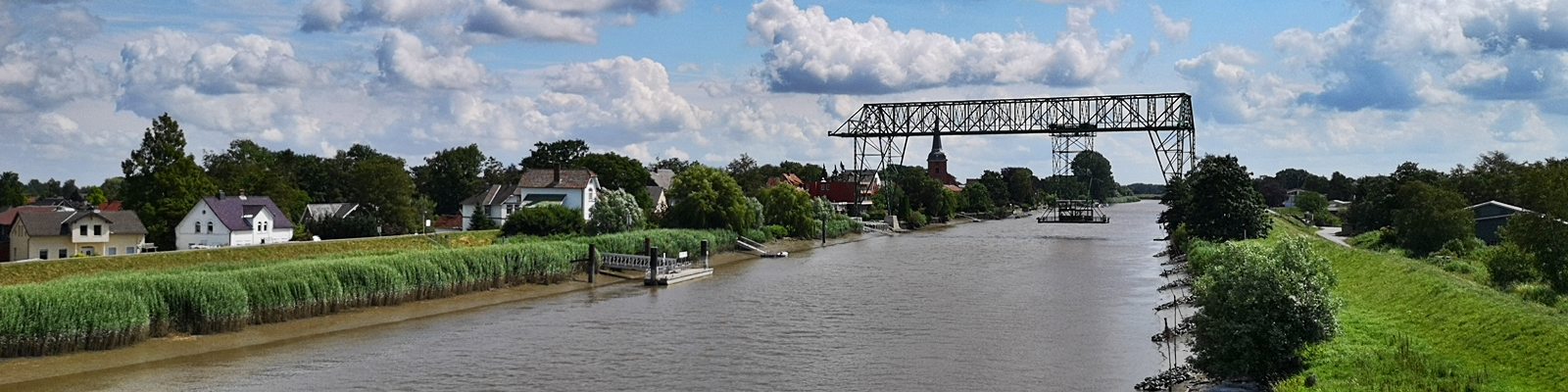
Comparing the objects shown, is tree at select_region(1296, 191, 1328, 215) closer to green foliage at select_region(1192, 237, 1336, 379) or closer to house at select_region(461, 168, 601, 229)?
house at select_region(461, 168, 601, 229)

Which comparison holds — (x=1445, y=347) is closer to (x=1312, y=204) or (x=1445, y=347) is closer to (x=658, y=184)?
(x=658, y=184)

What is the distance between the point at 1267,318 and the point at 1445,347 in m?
2.90

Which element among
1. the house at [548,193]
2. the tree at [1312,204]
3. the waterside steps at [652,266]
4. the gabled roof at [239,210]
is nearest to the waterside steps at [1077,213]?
the tree at [1312,204]

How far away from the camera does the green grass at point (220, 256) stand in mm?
36666

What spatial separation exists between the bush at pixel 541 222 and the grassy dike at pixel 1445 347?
42.1 metres

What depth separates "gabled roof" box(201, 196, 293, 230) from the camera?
201 ft

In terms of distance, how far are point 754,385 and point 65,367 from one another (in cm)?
1515

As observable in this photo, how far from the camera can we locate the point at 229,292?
30.9m

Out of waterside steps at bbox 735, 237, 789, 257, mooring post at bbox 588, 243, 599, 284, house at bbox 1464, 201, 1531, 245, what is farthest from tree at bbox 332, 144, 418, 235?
house at bbox 1464, 201, 1531, 245

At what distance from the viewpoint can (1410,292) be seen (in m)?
27.5

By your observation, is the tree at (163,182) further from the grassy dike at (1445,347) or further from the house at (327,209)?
the grassy dike at (1445,347)

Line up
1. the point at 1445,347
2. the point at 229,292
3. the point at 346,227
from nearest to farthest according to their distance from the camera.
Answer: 1. the point at 1445,347
2. the point at 229,292
3. the point at 346,227

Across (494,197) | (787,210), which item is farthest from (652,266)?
(494,197)

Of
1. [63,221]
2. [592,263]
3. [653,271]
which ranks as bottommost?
[653,271]
